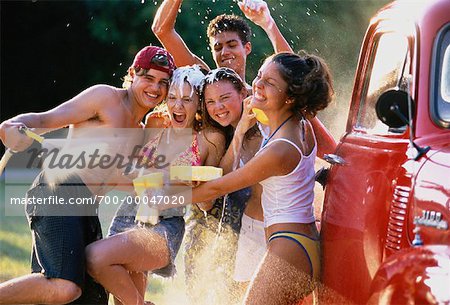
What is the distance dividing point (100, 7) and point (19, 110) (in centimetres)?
300

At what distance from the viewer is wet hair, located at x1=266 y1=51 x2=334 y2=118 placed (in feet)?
17.4

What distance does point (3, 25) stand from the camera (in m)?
20.8

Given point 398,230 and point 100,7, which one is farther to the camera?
point 100,7

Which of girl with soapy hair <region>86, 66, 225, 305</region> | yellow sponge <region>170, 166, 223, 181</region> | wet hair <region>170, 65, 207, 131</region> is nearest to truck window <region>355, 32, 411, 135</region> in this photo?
yellow sponge <region>170, 166, 223, 181</region>

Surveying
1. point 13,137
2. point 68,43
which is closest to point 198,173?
point 13,137

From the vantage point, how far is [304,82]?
17.4ft

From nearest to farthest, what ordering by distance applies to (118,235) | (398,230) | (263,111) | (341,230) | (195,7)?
(398,230)
(341,230)
(263,111)
(118,235)
(195,7)

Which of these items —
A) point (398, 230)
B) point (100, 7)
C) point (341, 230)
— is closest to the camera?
point (398, 230)

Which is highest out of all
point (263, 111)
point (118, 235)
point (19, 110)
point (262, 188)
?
point (263, 111)

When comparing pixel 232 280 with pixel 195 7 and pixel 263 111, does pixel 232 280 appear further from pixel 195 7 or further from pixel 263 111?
pixel 195 7

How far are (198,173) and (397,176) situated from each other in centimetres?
112

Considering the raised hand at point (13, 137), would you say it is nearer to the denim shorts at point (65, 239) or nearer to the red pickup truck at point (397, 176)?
the denim shorts at point (65, 239)

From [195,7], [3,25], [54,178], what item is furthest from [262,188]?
[3,25]

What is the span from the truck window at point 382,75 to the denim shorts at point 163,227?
121cm
